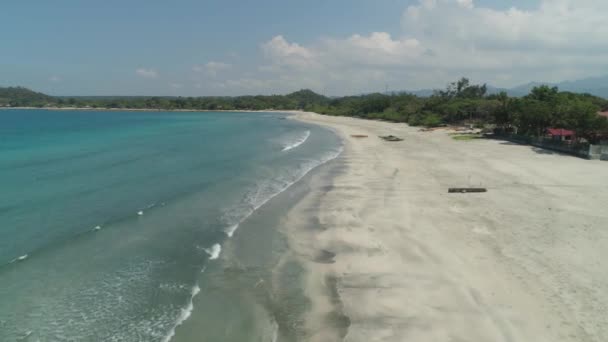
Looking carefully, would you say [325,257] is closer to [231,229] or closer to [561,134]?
[231,229]

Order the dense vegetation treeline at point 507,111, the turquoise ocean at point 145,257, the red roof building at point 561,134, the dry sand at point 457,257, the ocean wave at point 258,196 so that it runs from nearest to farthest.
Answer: the dry sand at point 457,257
the turquoise ocean at point 145,257
the ocean wave at point 258,196
the dense vegetation treeline at point 507,111
the red roof building at point 561,134

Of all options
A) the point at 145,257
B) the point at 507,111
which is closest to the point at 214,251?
the point at 145,257

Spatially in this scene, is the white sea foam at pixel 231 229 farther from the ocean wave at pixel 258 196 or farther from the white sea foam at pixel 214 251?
the white sea foam at pixel 214 251

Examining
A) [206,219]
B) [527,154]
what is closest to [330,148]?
[527,154]

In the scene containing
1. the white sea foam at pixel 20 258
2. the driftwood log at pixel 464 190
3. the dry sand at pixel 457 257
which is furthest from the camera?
the driftwood log at pixel 464 190

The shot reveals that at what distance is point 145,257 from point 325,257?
24.4 feet

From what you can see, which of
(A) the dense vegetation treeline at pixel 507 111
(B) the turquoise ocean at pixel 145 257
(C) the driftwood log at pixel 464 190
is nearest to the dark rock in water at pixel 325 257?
(B) the turquoise ocean at pixel 145 257

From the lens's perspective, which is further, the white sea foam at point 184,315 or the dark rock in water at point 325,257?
the dark rock in water at point 325,257

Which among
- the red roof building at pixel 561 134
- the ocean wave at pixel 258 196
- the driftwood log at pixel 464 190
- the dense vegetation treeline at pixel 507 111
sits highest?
the dense vegetation treeline at pixel 507 111

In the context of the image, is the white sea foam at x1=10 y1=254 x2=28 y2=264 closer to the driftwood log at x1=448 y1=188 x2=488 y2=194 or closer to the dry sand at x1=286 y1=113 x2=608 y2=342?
the dry sand at x1=286 y1=113 x2=608 y2=342

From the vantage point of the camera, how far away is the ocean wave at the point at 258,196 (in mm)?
19109

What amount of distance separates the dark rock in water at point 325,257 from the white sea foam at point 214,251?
4.20 meters

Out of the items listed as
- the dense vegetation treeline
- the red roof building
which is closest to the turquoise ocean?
the dense vegetation treeline

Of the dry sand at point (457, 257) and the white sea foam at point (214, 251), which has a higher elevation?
the dry sand at point (457, 257)
